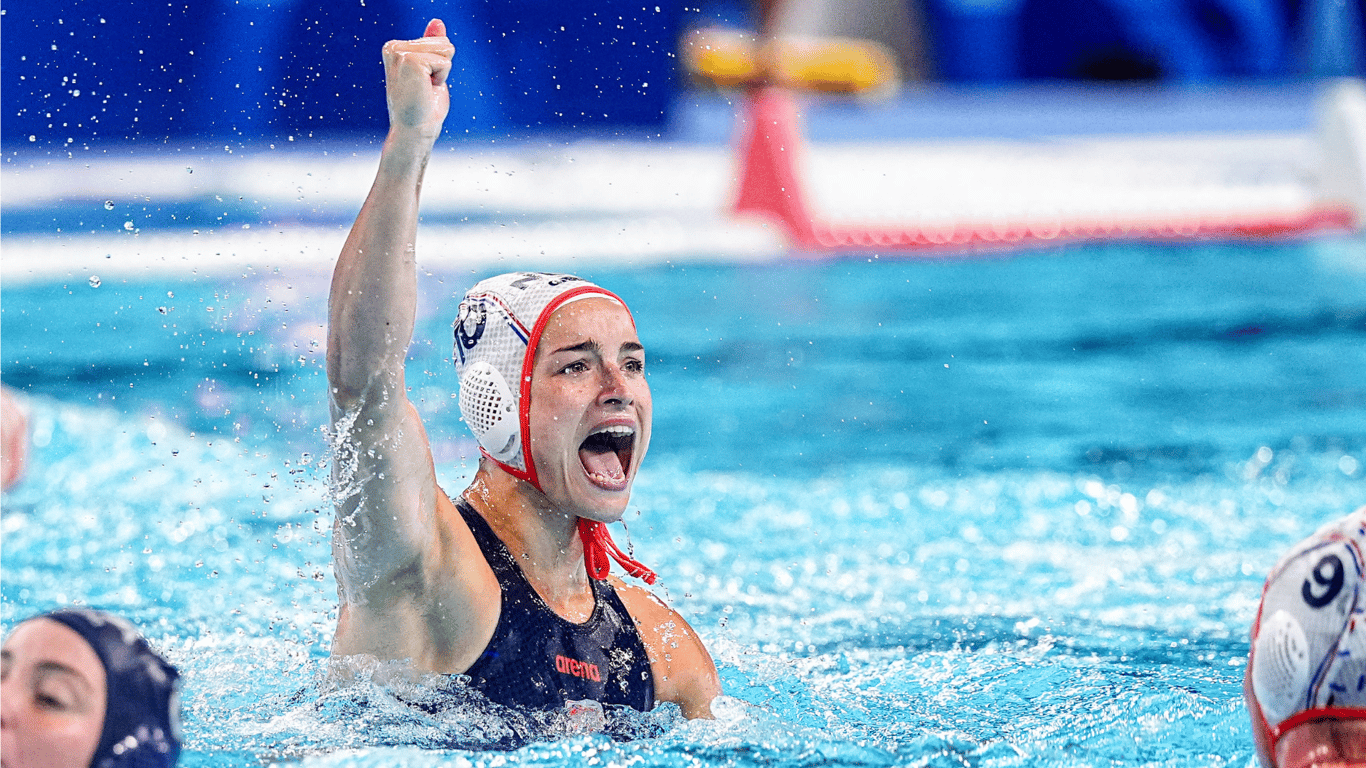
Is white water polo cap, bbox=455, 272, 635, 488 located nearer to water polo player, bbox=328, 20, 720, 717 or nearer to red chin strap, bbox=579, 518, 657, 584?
water polo player, bbox=328, 20, 720, 717

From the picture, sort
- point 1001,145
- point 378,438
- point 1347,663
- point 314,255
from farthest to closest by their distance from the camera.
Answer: point 1001,145 → point 314,255 → point 378,438 → point 1347,663

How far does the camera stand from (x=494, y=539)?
244 centimetres

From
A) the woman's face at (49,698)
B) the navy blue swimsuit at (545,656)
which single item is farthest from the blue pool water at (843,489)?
the woman's face at (49,698)

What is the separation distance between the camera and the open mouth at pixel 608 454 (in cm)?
240

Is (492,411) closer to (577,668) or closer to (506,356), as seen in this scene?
(506,356)

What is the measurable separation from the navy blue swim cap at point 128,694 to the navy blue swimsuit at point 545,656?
2.19 ft

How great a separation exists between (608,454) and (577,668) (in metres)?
0.35

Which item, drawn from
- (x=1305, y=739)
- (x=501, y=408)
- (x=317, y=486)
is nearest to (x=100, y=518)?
(x=317, y=486)

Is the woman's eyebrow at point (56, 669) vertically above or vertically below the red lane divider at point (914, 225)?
above

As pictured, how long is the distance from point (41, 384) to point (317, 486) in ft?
5.54

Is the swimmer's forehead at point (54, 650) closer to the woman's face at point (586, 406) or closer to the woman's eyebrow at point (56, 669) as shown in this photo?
the woman's eyebrow at point (56, 669)

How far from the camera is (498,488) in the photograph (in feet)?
8.16

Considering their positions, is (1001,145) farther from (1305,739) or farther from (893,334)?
(1305,739)

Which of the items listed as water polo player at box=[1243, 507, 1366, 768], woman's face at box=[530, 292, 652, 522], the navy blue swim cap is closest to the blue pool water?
woman's face at box=[530, 292, 652, 522]
